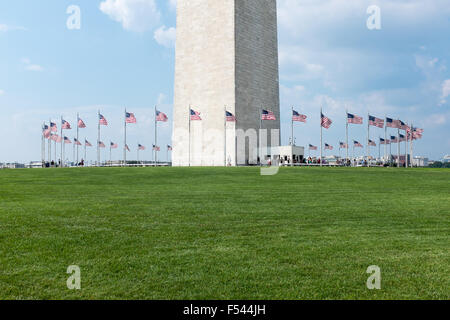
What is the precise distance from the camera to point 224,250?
7816mm

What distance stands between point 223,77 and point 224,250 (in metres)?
59.4

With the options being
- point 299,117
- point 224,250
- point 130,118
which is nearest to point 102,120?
point 130,118

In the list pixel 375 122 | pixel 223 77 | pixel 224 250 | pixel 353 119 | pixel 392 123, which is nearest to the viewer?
pixel 224 250

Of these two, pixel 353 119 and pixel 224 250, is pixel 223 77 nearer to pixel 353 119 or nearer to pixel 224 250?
pixel 353 119

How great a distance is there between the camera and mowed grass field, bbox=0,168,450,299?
5809 millimetres

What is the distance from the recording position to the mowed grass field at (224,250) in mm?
5809

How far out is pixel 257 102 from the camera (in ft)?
222

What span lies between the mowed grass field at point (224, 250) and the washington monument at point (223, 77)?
52146 mm

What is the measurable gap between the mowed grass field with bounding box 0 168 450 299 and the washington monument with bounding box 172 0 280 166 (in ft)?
171

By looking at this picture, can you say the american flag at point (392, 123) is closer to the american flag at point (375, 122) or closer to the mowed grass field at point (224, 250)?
the american flag at point (375, 122)

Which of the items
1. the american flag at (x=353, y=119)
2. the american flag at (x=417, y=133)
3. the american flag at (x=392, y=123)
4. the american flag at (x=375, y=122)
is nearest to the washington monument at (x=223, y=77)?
the american flag at (x=353, y=119)

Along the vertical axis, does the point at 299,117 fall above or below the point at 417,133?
above
